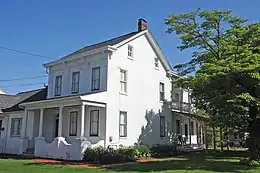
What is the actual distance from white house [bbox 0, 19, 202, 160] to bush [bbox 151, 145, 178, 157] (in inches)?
39.4

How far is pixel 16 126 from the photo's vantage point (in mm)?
26875

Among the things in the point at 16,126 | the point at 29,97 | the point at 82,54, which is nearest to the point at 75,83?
the point at 82,54

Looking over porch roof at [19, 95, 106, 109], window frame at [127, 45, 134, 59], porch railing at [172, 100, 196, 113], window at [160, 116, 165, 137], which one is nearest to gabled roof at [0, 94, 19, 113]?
porch roof at [19, 95, 106, 109]

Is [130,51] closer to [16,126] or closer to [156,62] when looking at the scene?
[156,62]

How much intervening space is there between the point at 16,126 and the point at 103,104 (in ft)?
35.7

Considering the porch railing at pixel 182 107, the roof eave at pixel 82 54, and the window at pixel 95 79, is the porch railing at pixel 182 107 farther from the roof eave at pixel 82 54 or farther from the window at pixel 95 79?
the roof eave at pixel 82 54

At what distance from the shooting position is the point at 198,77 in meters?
19.0

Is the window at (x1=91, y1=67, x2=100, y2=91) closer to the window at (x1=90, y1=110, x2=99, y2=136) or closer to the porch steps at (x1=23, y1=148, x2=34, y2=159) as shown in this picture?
the window at (x1=90, y1=110, x2=99, y2=136)

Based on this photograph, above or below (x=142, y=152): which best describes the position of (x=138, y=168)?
below

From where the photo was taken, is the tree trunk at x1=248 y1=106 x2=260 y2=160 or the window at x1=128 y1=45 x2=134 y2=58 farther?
the window at x1=128 y1=45 x2=134 y2=58

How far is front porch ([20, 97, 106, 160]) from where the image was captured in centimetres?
1941

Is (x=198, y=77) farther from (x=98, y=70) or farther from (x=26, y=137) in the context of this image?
(x=26, y=137)

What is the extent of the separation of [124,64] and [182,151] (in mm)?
9913

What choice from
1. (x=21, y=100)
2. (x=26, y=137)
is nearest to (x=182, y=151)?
(x=26, y=137)
